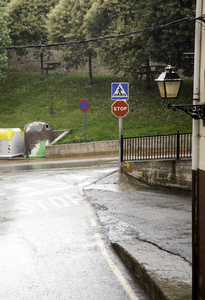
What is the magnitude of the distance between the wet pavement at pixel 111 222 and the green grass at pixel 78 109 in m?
11.4

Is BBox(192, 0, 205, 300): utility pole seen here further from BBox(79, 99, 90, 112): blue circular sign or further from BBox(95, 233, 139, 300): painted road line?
BBox(79, 99, 90, 112): blue circular sign

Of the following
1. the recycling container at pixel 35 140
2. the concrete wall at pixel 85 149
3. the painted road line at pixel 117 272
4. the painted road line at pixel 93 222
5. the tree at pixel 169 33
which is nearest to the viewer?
the painted road line at pixel 117 272

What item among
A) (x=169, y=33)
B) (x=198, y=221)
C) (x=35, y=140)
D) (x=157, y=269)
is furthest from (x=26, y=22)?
(x=198, y=221)

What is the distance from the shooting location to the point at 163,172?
1642 centimetres

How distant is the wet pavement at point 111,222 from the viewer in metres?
7.25

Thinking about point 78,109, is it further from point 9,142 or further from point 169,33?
point 9,142

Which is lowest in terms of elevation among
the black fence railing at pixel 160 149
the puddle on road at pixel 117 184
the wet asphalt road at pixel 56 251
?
the wet asphalt road at pixel 56 251

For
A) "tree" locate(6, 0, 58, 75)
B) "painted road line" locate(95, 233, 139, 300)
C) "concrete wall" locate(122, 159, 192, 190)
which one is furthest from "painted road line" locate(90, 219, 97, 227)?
"tree" locate(6, 0, 58, 75)

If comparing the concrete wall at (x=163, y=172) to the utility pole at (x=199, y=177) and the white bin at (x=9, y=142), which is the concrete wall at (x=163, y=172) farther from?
the white bin at (x=9, y=142)

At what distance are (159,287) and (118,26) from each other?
34.6 m

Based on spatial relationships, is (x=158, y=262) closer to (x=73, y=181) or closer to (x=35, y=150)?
(x=73, y=181)

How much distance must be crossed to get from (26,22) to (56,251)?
43.2 meters

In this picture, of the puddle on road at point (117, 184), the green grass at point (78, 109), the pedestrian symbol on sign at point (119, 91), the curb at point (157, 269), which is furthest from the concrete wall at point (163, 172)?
the green grass at point (78, 109)

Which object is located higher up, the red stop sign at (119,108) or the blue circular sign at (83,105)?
the blue circular sign at (83,105)
